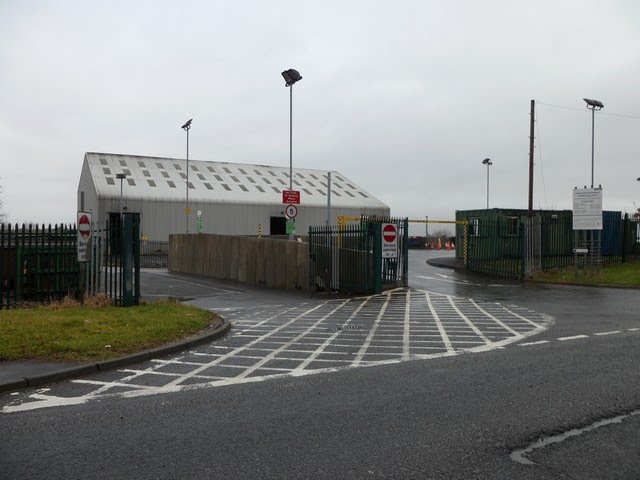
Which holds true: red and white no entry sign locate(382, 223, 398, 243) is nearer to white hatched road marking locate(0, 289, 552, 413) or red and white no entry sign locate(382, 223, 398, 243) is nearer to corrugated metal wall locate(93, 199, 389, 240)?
white hatched road marking locate(0, 289, 552, 413)

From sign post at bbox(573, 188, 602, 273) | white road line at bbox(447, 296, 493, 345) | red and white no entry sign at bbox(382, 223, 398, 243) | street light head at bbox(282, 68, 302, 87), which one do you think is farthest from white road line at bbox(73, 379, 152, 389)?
sign post at bbox(573, 188, 602, 273)

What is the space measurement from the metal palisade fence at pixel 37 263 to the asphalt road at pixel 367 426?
23.5 feet

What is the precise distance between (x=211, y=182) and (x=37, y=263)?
4159 centimetres

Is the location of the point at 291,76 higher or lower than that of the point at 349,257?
higher

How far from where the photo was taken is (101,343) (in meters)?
8.66

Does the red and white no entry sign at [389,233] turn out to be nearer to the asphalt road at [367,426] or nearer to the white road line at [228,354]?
the white road line at [228,354]

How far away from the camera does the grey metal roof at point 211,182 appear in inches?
1922

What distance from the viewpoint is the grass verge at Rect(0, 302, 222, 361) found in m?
8.17

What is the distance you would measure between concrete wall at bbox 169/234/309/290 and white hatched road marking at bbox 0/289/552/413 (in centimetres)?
423

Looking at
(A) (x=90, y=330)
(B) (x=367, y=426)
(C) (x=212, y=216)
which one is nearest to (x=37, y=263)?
(A) (x=90, y=330)

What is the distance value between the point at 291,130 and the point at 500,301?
13898 millimetres

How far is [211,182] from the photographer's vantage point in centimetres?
5422

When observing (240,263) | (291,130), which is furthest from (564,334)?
(291,130)

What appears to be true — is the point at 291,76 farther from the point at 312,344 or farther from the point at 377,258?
the point at 312,344
